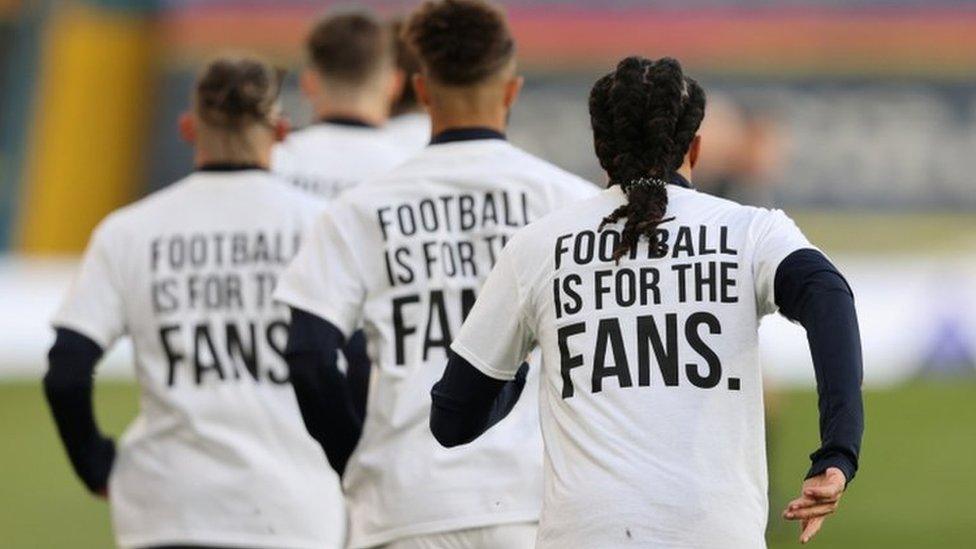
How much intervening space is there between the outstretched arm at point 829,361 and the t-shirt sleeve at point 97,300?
2473 mm

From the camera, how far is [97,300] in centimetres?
632

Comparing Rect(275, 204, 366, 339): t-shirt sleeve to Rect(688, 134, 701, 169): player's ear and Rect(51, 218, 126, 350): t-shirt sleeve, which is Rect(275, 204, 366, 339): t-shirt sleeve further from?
Rect(688, 134, 701, 169): player's ear

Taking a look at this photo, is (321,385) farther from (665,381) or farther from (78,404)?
(665,381)

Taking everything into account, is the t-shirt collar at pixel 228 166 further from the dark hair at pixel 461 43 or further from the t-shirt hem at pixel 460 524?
the t-shirt hem at pixel 460 524

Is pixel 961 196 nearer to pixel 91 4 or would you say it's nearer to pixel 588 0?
pixel 588 0

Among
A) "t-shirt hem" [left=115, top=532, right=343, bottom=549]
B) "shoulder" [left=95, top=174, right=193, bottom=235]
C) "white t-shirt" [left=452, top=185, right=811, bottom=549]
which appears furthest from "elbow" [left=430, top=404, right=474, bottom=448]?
"shoulder" [left=95, top=174, right=193, bottom=235]

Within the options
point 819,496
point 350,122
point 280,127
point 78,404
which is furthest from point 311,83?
point 819,496

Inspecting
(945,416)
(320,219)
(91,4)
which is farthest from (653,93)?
(91,4)

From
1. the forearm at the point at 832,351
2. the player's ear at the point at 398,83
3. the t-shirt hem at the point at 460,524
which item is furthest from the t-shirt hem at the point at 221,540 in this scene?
the forearm at the point at 832,351

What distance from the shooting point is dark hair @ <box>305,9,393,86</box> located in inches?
282

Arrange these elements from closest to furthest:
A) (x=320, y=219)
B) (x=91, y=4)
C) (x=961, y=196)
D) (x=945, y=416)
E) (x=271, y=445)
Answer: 1. (x=320, y=219)
2. (x=271, y=445)
3. (x=945, y=416)
4. (x=961, y=196)
5. (x=91, y=4)

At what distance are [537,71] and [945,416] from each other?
1011 cm

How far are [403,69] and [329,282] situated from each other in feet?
6.73

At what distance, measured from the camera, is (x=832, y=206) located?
25.4 meters
